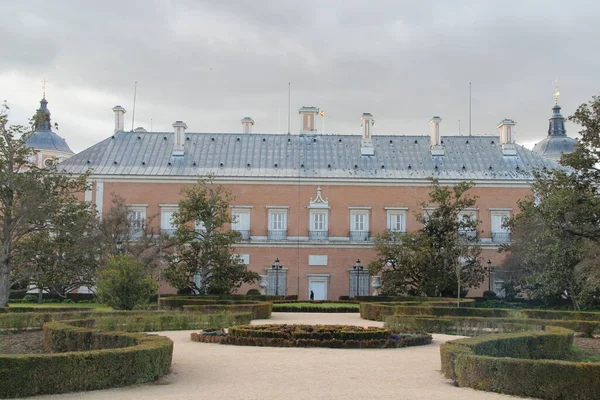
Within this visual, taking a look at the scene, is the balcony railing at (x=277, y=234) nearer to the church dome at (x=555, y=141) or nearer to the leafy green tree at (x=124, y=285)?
the leafy green tree at (x=124, y=285)

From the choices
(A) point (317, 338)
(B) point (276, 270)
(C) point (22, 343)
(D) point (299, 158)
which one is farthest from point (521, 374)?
(D) point (299, 158)

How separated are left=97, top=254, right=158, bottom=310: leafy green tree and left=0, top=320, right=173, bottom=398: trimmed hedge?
10.1m

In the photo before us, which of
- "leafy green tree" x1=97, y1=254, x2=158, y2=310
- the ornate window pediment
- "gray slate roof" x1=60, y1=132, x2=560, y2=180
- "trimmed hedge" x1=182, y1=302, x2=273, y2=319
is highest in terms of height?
"gray slate roof" x1=60, y1=132, x2=560, y2=180

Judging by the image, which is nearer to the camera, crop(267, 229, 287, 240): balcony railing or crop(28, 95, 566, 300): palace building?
crop(28, 95, 566, 300): palace building

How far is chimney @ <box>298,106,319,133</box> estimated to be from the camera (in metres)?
47.0

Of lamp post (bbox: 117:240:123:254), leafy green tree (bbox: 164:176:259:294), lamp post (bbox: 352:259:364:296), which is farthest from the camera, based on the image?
lamp post (bbox: 352:259:364:296)

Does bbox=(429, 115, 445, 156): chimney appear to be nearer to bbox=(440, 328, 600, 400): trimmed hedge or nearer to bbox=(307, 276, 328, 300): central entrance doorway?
bbox=(307, 276, 328, 300): central entrance doorway

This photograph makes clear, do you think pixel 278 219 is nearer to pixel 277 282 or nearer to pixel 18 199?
pixel 277 282

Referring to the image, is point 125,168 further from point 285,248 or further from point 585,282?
point 585,282

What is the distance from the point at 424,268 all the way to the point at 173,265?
1184cm

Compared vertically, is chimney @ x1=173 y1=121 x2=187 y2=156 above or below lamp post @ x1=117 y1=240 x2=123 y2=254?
above

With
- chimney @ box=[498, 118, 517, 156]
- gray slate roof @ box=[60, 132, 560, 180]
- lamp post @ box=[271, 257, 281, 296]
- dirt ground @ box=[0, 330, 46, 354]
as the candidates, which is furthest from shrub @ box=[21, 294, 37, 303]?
chimney @ box=[498, 118, 517, 156]

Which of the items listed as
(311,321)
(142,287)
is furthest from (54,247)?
(311,321)

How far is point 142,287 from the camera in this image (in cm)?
2259
